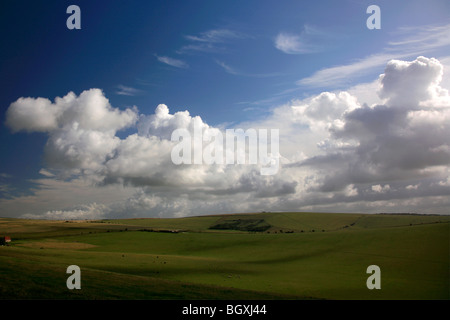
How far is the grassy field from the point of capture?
21391 mm

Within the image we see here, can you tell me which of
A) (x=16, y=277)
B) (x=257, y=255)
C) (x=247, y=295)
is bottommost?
(x=257, y=255)

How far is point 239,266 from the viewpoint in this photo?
41125mm

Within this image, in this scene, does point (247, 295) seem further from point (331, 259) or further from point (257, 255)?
point (257, 255)

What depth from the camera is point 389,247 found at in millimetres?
52906

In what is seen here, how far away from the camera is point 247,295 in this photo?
21.7 metres

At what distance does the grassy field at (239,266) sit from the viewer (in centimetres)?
2139

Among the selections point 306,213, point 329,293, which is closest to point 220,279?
point 329,293

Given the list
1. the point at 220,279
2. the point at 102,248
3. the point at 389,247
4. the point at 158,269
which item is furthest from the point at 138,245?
the point at 389,247

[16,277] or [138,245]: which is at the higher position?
[16,277]

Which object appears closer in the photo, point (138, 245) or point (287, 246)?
point (287, 246)

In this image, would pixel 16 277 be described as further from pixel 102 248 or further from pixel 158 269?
pixel 102 248
